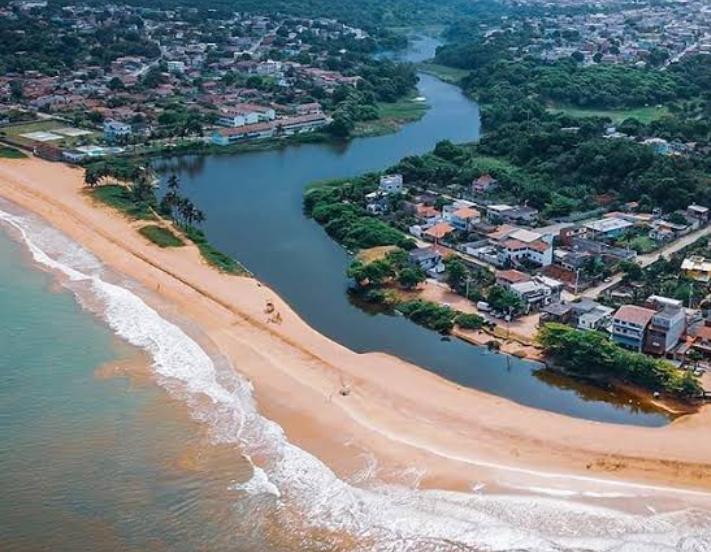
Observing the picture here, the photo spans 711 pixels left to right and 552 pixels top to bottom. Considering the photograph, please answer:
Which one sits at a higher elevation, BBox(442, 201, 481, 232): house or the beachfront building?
BBox(442, 201, 481, 232): house

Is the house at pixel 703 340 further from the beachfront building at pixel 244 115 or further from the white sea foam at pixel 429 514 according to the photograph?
the beachfront building at pixel 244 115

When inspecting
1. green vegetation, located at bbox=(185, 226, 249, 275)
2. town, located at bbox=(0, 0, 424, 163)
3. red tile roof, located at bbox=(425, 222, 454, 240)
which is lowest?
town, located at bbox=(0, 0, 424, 163)

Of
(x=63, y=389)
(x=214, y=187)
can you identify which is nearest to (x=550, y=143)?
(x=214, y=187)

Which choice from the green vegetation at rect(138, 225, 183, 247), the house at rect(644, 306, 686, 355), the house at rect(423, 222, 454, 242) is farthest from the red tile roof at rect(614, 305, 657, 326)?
the green vegetation at rect(138, 225, 183, 247)

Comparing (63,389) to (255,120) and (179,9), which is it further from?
(179,9)

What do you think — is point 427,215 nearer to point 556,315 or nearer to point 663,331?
point 556,315

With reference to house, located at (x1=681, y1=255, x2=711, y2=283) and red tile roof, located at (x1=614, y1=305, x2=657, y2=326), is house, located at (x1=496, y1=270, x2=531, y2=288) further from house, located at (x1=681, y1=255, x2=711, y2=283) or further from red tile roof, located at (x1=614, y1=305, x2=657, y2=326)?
house, located at (x1=681, y1=255, x2=711, y2=283)

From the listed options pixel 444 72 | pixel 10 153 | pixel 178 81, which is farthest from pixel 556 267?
pixel 444 72
